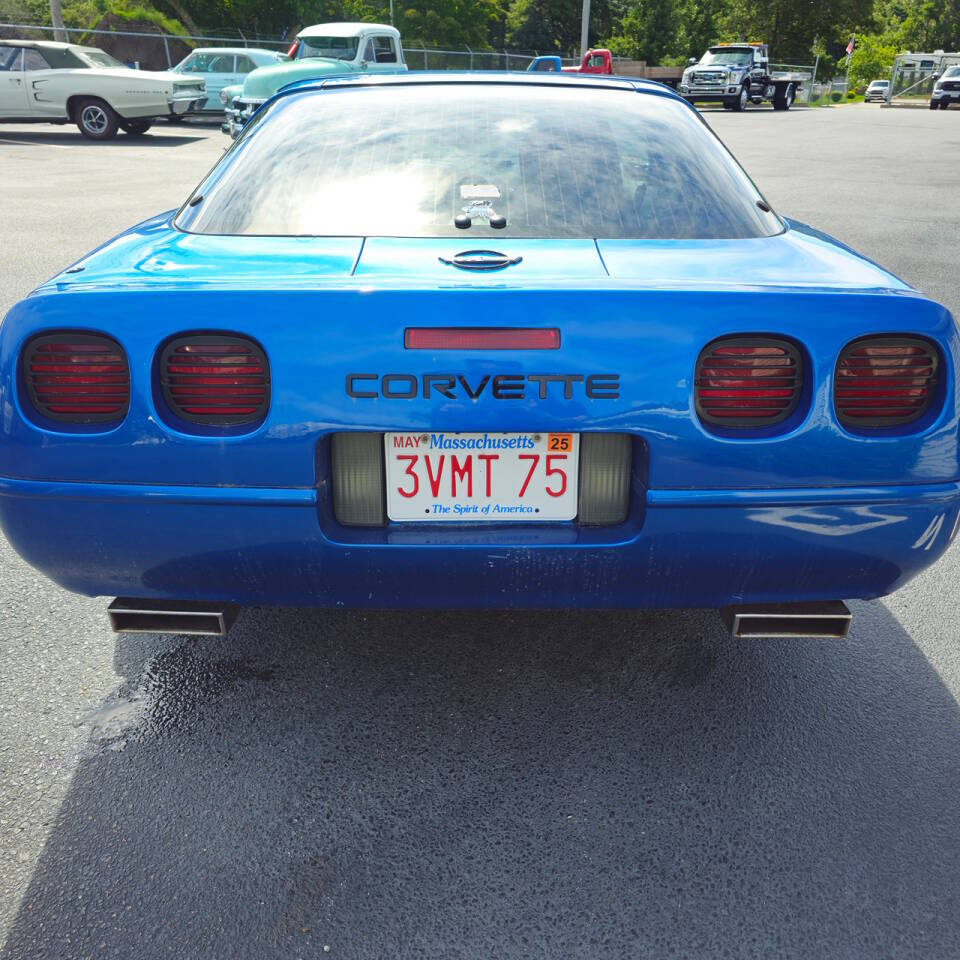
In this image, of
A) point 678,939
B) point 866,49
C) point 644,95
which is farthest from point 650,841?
point 866,49

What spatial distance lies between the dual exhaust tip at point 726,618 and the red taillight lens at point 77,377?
451 millimetres

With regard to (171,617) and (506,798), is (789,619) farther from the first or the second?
(171,617)

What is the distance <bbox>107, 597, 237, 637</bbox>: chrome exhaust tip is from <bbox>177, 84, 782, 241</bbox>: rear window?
3.02 feet

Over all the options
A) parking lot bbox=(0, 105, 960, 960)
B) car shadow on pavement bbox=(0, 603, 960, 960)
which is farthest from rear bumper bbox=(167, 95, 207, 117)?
car shadow on pavement bbox=(0, 603, 960, 960)

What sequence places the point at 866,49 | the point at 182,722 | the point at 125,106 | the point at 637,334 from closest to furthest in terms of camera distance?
1. the point at 637,334
2. the point at 182,722
3. the point at 125,106
4. the point at 866,49

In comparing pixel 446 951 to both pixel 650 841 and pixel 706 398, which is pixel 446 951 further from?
pixel 706 398

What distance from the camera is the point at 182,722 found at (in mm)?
2334

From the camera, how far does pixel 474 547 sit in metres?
1.95

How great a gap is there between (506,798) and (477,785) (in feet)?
0.25

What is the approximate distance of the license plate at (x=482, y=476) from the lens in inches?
74.2

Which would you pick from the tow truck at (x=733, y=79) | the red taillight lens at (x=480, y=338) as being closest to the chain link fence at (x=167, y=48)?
the tow truck at (x=733, y=79)

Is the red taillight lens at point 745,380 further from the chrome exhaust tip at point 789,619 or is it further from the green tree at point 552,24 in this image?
the green tree at point 552,24

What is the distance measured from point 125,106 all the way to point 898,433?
58.1 feet

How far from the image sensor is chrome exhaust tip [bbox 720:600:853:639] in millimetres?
2090
